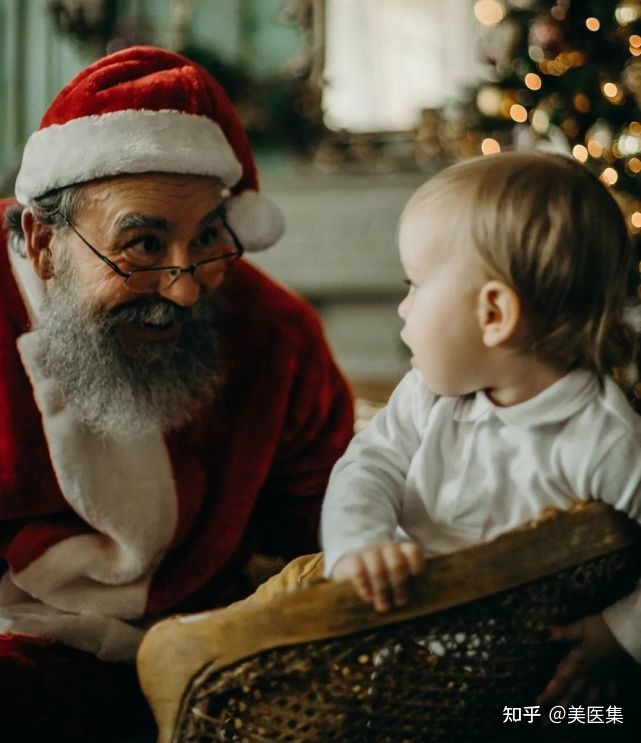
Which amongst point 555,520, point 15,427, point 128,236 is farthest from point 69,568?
point 555,520

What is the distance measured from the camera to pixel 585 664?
988 mm

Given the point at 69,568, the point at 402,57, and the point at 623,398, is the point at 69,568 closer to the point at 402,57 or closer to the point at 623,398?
the point at 623,398

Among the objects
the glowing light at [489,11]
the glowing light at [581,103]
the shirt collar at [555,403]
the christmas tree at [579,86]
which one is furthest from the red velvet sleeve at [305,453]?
the glowing light at [489,11]

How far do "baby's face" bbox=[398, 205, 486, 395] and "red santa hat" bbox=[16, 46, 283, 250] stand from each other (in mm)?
393

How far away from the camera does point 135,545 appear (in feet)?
4.42

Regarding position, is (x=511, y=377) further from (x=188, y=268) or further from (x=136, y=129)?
(x=136, y=129)

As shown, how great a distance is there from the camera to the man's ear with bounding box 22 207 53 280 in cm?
136

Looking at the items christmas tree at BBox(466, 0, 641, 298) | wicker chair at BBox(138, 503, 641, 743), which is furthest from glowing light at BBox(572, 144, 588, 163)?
wicker chair at BBox(138, 503, 641, 743)

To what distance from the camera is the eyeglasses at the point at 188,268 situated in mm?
1304

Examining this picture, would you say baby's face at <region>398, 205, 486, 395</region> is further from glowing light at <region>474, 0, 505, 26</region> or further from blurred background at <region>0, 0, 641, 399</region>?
blurred background at <region>0, 0, 641, 399</region>

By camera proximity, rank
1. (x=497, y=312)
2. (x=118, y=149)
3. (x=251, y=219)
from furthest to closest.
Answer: (x=251, y=219) → (x=118, y=149) → (x=497, y=312)

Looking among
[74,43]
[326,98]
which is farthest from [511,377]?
[74,43]

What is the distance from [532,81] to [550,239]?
1.53 meters

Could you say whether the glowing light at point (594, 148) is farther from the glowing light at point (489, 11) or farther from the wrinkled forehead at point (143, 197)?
the wrinkled forehead at point (143, 197)
